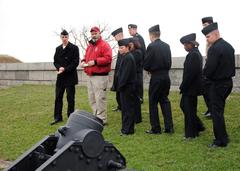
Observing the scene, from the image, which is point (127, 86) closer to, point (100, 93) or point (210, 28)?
point (100, 93)

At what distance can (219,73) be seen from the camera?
6.41 meters

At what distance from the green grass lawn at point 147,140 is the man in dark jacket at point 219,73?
0.32m

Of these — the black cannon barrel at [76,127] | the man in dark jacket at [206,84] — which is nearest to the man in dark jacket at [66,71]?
the man in dark jacket at [206,84]

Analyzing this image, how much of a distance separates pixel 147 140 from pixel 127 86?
3.82ft

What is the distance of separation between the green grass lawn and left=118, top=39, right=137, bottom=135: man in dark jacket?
24 cm

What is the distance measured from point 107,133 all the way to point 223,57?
9.20 feet

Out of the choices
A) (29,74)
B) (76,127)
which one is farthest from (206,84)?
(29,74)

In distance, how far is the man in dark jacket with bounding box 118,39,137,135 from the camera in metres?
7.95

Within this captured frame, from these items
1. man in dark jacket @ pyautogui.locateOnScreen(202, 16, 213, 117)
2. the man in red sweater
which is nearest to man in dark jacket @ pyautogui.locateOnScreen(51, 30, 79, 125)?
the man in red sweater

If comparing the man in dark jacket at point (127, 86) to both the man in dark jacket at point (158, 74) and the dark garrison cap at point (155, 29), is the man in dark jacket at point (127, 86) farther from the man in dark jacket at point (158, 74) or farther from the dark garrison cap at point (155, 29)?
the dark garrison cap at point (155, 29)

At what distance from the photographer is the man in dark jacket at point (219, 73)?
638 centimetres

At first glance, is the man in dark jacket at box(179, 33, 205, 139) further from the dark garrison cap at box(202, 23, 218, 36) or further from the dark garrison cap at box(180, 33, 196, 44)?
the dark garrison cap at box(202, 23, 218, 36)

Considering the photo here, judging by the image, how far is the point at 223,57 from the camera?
637 cm

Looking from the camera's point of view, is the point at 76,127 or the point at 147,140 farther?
the point at 147,140
